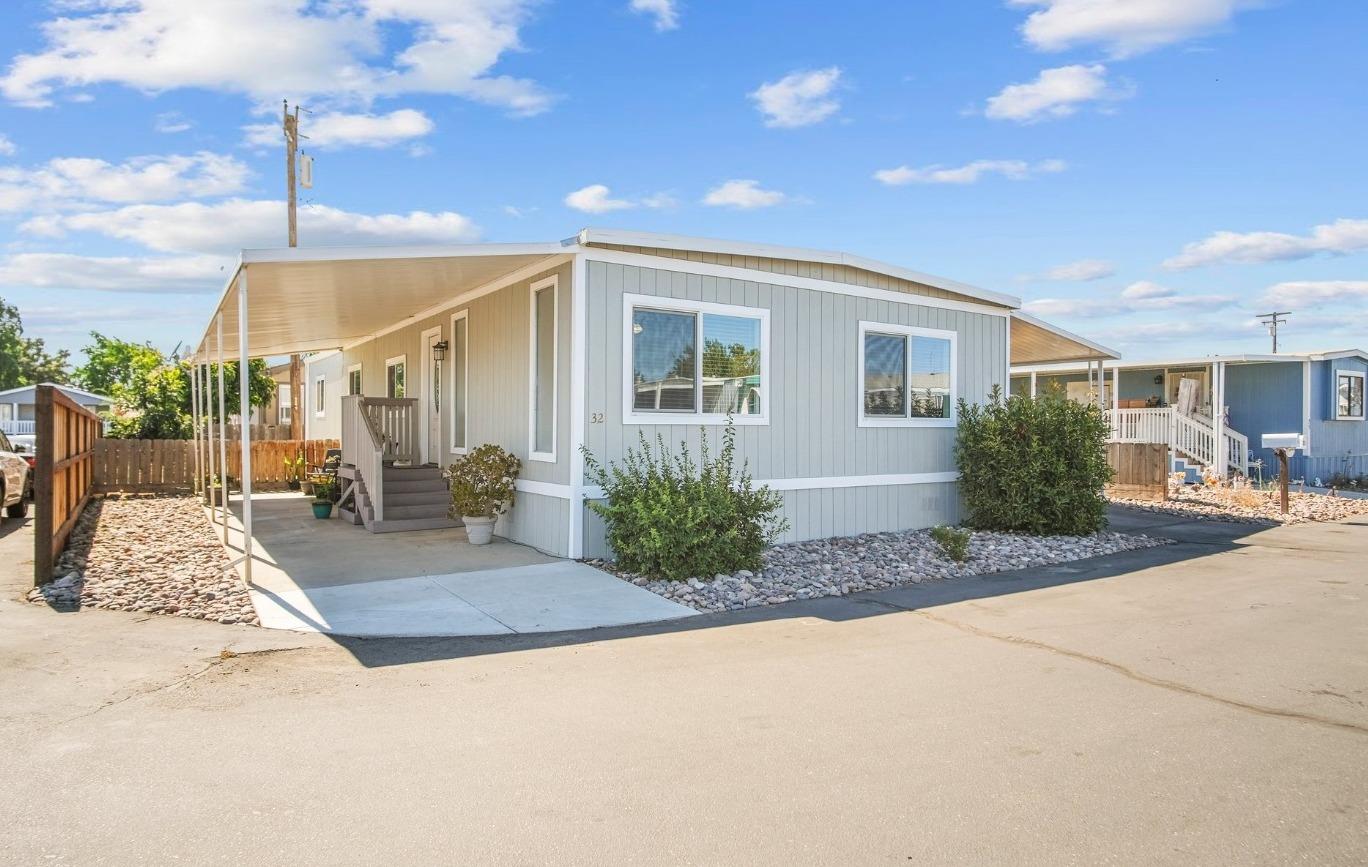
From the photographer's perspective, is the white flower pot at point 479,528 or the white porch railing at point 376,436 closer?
the white flower pot at point 479,528

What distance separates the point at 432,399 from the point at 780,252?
19.3 ft

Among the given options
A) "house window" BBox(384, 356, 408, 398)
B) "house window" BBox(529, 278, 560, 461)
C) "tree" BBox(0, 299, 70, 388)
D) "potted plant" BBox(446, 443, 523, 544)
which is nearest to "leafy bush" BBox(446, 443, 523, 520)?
"potted plant" BBox(446, 443, 523, 544)

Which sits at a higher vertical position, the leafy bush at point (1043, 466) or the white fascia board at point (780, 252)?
the white fascia board at point (780, 252)

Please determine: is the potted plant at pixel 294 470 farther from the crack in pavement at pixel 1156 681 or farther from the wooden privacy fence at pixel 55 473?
the crack in pavement at pixel 1156 681

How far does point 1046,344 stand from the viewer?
14.3 metres

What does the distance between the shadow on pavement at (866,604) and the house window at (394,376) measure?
9.14 metres

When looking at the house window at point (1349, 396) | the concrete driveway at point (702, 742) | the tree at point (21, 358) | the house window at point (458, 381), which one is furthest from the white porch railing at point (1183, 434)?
the tree at point (21, 358)

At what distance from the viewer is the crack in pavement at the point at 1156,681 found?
4.20 meters

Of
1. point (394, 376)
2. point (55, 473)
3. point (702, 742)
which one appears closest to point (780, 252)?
point (702, 742)

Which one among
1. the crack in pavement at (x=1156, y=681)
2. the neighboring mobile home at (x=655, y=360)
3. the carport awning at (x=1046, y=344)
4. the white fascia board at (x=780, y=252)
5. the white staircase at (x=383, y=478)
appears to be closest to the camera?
the crack in pavement at (x=1156, y=681)

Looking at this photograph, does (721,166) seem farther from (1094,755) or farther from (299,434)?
(299,434)

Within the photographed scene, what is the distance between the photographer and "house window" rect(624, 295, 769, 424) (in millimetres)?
8773

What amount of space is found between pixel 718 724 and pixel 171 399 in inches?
661

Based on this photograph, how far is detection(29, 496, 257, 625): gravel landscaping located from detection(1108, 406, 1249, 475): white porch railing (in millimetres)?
16727
